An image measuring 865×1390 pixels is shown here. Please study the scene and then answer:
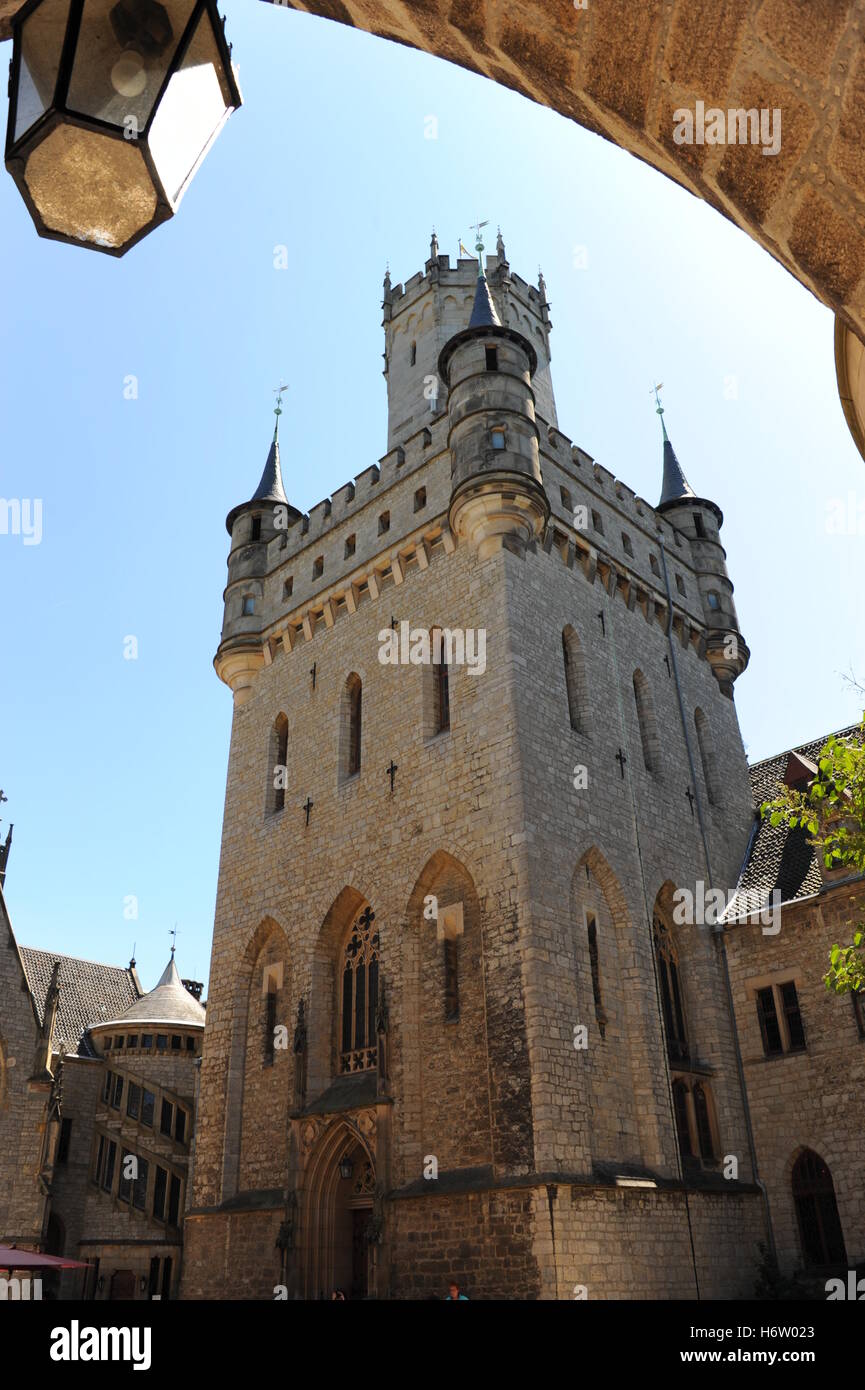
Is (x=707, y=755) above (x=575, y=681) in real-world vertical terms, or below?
above

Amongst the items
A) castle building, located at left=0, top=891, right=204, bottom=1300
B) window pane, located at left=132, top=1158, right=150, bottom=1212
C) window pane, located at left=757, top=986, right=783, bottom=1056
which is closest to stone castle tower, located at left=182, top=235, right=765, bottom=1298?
window pane, located at left=757, top=986, right=783, bottom=1056

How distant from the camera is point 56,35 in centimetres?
248

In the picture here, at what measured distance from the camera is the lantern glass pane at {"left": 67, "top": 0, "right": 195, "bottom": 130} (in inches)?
95.3

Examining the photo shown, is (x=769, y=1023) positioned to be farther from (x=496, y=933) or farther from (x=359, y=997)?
(x=359, y=997)

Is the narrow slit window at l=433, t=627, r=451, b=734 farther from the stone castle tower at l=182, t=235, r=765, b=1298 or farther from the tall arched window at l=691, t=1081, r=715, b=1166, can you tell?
the tall arched window at l=691, t=1081, r=715, b=1166

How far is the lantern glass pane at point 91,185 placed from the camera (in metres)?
2.41

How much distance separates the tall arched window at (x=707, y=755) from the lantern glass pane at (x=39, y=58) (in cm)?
2108

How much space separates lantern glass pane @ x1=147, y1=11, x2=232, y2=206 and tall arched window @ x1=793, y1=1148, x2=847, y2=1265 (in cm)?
1864

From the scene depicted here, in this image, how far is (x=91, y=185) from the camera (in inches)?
97.4

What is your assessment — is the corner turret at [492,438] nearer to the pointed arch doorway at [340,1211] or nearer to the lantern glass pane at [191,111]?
the pointed arch doorway at [340,1211]

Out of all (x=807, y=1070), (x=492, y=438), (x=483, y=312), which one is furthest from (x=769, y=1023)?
(x=483, y=312)

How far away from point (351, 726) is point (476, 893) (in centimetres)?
581

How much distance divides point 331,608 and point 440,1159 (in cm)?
1185

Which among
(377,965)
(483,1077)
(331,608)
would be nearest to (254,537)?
(331,608)
